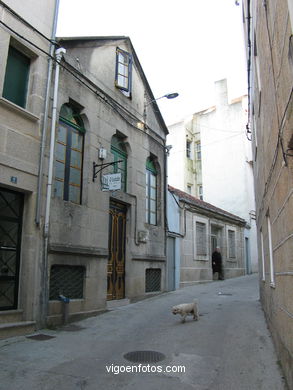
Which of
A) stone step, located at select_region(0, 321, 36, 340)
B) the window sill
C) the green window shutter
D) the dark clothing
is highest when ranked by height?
the green window shutter

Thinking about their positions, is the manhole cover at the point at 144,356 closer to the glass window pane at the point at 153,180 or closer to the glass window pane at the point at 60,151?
the glass window pane at the point at 60,151

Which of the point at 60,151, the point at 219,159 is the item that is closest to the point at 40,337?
the point at 60,151

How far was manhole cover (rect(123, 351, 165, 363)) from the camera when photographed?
18.9ft

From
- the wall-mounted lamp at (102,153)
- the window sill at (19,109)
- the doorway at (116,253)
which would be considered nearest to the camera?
the window sill at (19,109)

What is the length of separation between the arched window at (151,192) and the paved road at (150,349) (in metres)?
4.14

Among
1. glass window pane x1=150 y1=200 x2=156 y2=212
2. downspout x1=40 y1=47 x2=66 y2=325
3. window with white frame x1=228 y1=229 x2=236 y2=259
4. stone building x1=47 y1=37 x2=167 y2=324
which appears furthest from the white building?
downspout x1=40 y1=47 x2=66 y2=325

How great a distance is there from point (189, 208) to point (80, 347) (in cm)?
1046

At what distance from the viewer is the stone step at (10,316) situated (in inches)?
276

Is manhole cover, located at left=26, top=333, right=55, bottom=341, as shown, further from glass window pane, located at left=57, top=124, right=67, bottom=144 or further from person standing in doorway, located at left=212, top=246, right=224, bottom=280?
person standing in doorway, located at left=212, top=246, right=224, bottom=280

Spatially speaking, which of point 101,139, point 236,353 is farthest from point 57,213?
point 236,353

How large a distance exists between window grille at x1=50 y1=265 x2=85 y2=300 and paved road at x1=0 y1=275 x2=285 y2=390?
778 mm

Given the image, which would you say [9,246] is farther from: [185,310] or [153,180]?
[153,180]

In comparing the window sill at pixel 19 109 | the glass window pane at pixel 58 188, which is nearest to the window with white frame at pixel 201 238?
the glass window pane at pixel 58 188

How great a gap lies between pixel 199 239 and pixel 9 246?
10982 millimetres
